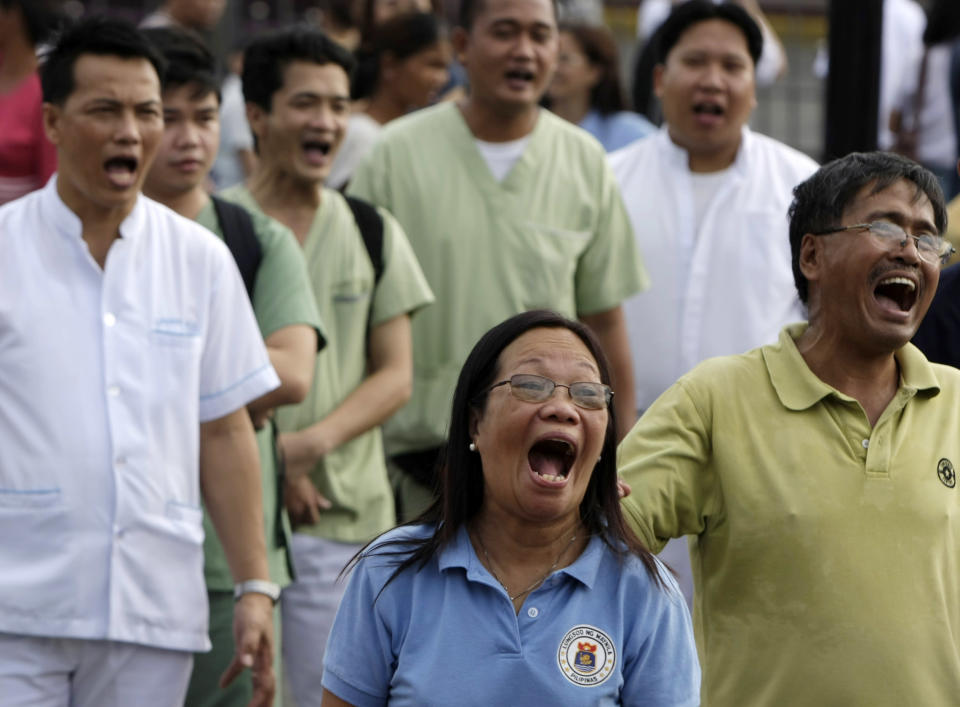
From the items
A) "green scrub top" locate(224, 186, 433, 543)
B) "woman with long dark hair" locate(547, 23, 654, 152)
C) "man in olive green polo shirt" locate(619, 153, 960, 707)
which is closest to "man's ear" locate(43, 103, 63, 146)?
"green scrub top" locate(224, 186, 433, 543)

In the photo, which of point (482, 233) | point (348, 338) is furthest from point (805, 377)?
point (482, 233)

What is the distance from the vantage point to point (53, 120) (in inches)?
187

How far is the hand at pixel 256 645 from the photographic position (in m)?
4.69

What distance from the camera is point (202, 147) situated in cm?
555

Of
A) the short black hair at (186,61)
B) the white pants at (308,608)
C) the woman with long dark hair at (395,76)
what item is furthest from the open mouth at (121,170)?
the woman with long dark hair at (395,76)

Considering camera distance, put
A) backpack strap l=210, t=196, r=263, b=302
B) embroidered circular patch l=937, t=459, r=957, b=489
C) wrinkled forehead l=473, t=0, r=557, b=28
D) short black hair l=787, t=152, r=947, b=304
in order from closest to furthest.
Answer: embroidered circular patch l=937, t=459, r=957, b=489 < short black hair l=787, t=152, r=947, b=304 < backpack strap l=210, t=196, r=263, b=302 < wrinkled forehead l=473, t=0, r=557, b=28

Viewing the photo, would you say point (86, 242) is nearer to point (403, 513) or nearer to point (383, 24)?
point (403, 513)

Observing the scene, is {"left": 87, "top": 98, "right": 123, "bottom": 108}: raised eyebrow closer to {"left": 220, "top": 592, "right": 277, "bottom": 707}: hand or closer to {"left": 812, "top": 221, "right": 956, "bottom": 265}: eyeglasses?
{"left": 220, "top": 592, "right": 277, "bottom": 707}: hand

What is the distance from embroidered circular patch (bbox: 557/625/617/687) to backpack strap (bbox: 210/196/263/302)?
2.14m

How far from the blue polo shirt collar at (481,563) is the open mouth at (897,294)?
3.18 feet

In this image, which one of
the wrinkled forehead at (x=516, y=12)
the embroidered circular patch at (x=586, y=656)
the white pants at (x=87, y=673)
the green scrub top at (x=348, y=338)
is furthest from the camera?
the wrinkled forehead at (x=516, y=12)

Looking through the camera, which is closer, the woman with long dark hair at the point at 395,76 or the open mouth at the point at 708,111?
the open mouth at the point at 708,111

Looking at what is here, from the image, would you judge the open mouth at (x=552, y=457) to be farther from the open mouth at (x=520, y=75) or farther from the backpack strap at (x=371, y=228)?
the open mouth at (x=520, y=75)

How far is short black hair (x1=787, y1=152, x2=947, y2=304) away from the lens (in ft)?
13.7
